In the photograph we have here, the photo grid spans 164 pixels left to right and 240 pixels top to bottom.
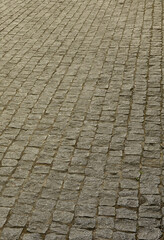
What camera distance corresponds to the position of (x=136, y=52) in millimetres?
9555

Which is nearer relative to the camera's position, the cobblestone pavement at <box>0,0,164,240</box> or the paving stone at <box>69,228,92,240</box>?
the paving stone at <box>69,228,92,240</box>

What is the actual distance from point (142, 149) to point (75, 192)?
1.34 meters

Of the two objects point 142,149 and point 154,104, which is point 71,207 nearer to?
point 142,149

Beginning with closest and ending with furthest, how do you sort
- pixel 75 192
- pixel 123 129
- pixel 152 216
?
pixel 152 216 < pixel 75 192 < pixel 123 129

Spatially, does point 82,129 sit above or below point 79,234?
below

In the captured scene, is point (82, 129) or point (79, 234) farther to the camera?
point (82, 129)

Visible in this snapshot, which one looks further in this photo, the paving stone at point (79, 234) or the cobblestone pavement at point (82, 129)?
the cobblestone pavement at point (82, 129)

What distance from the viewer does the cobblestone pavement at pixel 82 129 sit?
16.6 ft

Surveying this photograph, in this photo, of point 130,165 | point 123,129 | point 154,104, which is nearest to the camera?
point 130,165

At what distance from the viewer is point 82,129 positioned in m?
6.84

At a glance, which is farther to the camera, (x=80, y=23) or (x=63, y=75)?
(x=80, y=23)

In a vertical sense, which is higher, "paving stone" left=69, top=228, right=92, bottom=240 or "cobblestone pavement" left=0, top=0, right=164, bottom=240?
"paving stone" left=69, top=228, right=92, bottom=240

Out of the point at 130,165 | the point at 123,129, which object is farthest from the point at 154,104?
the point at 130,165

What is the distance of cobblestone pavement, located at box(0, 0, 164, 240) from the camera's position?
16.6ft
